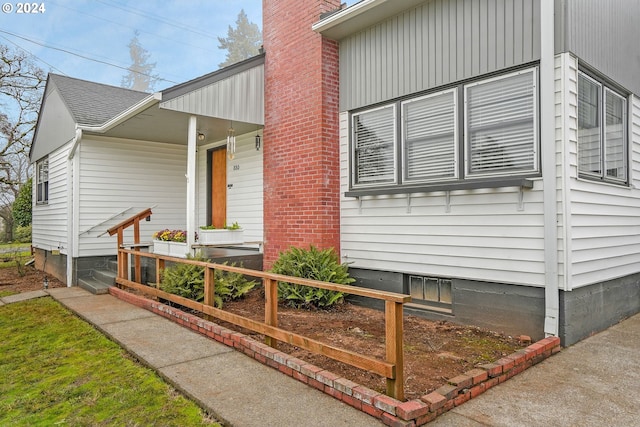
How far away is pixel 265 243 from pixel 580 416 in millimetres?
5500

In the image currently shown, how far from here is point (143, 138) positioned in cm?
946

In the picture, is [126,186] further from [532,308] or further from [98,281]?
[532,308]

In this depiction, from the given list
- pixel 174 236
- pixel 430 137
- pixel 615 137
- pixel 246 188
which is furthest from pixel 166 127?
pixel 615 137

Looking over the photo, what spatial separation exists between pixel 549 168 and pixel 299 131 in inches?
151

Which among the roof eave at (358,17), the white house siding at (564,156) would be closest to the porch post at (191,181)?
the roof eave at (358,17)

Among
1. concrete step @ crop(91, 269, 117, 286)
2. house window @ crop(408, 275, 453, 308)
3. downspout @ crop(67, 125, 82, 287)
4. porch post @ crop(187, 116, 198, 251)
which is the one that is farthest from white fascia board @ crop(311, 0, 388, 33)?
concrete step @ crop(91, 269, 117, 286)

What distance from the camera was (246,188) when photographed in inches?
330

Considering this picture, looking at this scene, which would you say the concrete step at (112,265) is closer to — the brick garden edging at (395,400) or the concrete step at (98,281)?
the concrete step at (98,281)

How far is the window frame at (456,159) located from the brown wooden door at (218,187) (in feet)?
11.7

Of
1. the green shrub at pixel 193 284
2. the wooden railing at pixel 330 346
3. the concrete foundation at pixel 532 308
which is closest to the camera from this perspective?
the wooden railing at pixel 330 346

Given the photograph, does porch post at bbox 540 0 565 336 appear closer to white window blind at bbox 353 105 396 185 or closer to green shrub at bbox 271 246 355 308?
white window blind at bbox 353 105 396 185

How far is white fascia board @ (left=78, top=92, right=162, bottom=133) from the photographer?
661 cm

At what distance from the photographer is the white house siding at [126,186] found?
353 inches

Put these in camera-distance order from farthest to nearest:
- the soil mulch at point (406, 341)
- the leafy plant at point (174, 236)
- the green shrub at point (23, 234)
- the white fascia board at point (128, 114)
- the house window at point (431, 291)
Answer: the green shrub at point (23, 234) → the leafy plant at point (174, 236) → the white fascia board at point (128, 114) → the house window at point (431, 291) → the soil mulch at point (406, 341)
